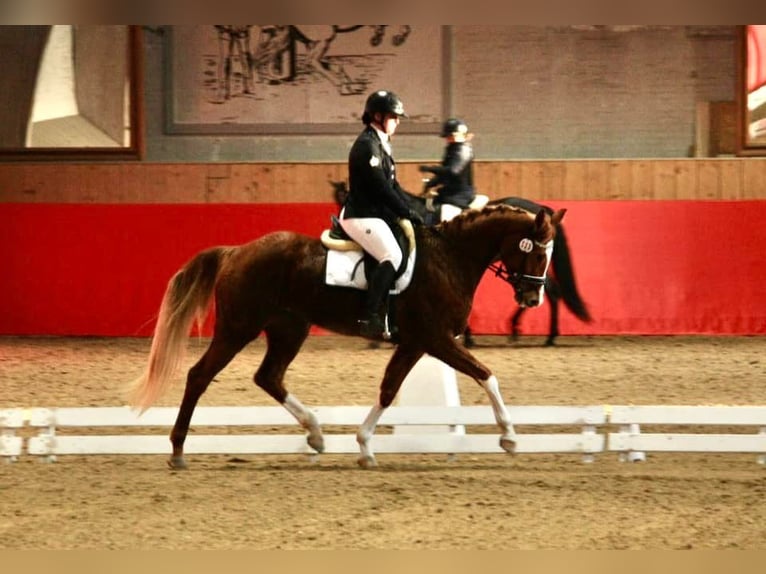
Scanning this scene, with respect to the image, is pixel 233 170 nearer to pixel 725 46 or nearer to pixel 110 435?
pixel 725 46

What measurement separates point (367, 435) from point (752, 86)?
9.83m

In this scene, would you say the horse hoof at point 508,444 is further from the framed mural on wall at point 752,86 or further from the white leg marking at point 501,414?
the framed mural on wall at point 752,86

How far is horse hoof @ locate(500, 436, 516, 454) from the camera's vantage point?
7.69 metres

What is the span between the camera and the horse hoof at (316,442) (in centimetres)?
797

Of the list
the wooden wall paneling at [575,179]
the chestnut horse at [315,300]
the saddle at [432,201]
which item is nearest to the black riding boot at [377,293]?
the chestnut horse at [315,300]

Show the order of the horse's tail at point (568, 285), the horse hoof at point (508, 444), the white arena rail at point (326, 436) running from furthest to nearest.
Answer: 1. the horse's tail at point (568, 285)
2. the white arena rail at point (326, 436)
3. the horse hoof at point (508, 444)

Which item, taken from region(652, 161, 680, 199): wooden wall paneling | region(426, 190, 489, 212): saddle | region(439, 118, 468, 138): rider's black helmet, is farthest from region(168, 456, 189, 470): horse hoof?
region(652, 161, 680, 199): wooden wall paneling

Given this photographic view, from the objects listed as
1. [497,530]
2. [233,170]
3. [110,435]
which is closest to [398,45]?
[233,170]

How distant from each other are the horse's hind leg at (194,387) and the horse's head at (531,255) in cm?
165

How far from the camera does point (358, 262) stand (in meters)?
7.91

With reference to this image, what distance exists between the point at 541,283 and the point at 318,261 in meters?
1.30

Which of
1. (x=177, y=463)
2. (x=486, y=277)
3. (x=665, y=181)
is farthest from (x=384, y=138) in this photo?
(x=665, y=181)

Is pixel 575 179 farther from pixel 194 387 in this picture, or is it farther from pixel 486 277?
pixel 194 387

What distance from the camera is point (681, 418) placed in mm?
7824
